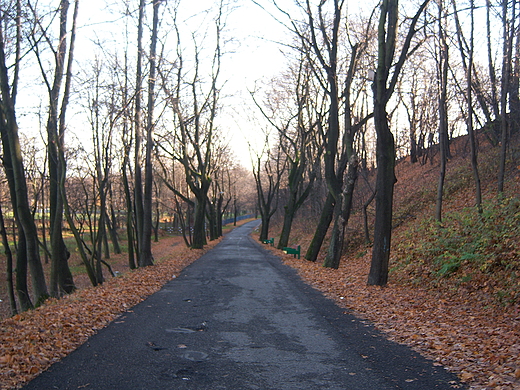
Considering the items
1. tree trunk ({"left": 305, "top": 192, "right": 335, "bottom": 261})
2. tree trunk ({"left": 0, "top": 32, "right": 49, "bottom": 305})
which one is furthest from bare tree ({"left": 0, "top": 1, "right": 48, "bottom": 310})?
→ tree trunk ({"left": 305, "top": 192, "right": 335, "bottom": 261})

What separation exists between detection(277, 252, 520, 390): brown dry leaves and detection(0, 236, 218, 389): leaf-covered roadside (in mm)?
4546

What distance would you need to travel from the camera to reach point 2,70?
38.0 ft

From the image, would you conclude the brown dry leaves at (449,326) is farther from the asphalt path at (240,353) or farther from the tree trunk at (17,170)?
A: the tree trunk at (17,170)

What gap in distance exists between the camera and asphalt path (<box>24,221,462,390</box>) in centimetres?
471

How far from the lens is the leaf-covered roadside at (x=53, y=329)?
16.4 ft

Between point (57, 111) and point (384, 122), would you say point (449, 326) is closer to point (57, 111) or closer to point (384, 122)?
point (384, 122)

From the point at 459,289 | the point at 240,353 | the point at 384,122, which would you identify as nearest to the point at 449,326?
the point at 459,289

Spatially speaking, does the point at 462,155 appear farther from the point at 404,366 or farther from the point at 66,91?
the point at 404,366

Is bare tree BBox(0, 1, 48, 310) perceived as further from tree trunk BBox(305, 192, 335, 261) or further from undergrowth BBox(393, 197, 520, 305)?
tree trunk BBox(305, 192, 335, 261)

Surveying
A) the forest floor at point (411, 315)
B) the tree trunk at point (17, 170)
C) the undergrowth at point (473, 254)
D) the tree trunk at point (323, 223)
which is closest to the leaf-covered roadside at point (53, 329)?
the forest floor at point (411, 315)

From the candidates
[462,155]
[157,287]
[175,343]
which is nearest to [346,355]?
[175,343]

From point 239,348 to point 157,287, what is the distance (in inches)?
244

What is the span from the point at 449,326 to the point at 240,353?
3537 mm

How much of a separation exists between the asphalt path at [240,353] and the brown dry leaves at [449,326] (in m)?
0.34
